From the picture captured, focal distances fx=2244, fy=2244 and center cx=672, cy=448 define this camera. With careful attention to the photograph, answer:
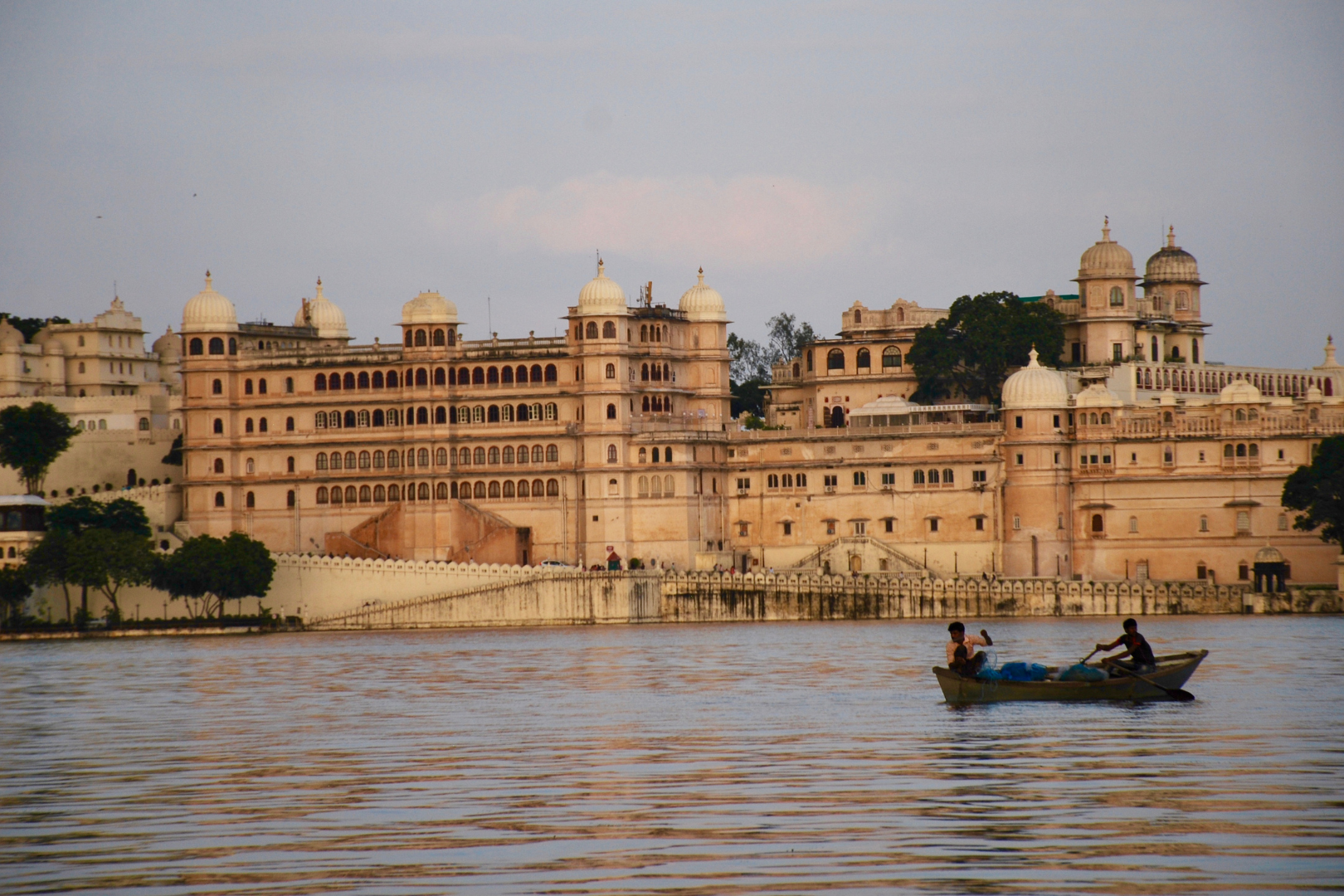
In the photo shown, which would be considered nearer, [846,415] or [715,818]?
[715,818]

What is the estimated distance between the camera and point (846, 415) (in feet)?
318

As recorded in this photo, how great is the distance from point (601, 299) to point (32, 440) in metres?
Result: 25.3

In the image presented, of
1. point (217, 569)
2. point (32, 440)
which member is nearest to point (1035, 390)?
point (217, 569)

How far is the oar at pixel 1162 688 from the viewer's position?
38.7 meters

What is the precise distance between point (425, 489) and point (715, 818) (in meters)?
67.6

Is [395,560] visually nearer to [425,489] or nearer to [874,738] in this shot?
[425,489]

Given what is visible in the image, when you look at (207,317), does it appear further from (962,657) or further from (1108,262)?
(962,657)

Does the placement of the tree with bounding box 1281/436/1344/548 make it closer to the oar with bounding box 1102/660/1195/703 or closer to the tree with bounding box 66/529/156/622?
the oar with bounding box 1102/660/1195/703

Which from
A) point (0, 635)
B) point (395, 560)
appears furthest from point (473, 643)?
point (0, 635)

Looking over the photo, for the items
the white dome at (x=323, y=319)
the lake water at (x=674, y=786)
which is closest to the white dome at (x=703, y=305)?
the white dome at (x=323, y=319)

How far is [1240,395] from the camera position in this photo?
85.1 metres

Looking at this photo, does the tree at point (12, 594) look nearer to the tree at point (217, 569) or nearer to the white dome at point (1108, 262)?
the tree at point (217, 569)

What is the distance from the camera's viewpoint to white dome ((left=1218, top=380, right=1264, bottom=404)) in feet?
278

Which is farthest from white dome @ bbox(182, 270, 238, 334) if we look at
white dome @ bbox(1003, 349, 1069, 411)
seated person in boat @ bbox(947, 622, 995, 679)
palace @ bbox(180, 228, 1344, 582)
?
seated person in boat @ bbox(947, 622, 995, 679)
